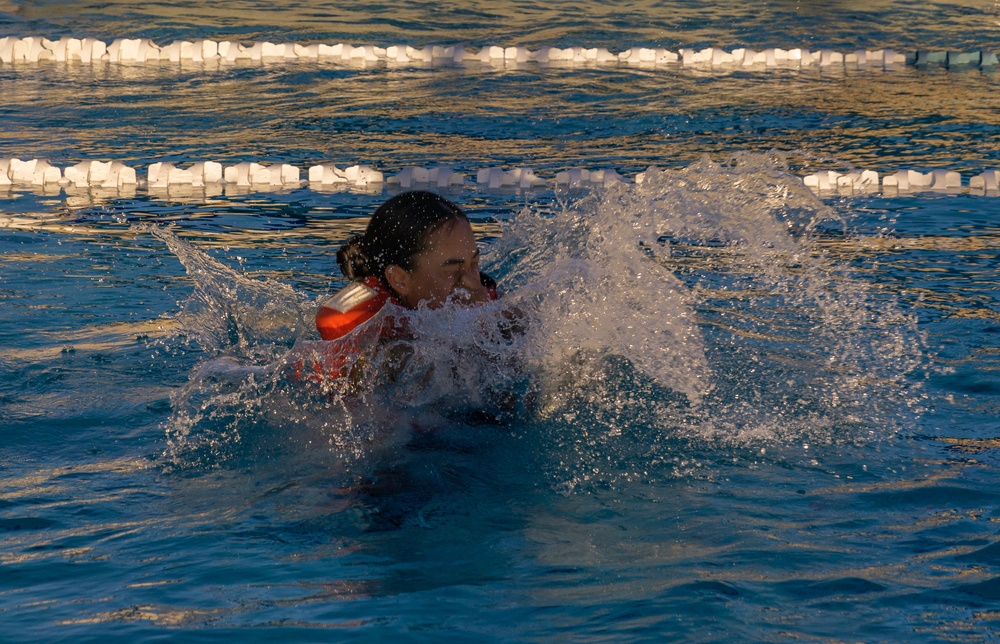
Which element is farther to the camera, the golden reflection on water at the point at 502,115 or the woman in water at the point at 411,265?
the golden reflection on water at the point at 502,115

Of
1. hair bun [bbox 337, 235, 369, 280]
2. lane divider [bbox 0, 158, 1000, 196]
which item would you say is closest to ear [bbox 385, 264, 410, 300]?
hair bun [bbox 337, 235, 369, 280]

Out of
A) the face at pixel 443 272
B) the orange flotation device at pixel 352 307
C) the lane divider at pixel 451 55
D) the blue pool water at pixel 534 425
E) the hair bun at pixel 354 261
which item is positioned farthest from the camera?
the lane divider at pixel 451 55

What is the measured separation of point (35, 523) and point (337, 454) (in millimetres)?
926

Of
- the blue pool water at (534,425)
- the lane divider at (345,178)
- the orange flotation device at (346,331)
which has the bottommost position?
the blue pool water at (534,425)

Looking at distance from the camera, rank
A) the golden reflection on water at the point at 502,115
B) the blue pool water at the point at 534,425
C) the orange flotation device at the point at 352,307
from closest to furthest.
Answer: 1. the blue pool water at the point at 534,425
2. the orange flotation device at the point at 352,307
3. the golden reflection on water at the point at 502,115

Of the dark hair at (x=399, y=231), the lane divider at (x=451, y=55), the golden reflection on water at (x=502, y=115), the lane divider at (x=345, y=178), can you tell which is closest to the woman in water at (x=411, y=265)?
the dark hair at (x=399, y=231)

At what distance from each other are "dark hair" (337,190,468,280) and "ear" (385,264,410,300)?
2 cm

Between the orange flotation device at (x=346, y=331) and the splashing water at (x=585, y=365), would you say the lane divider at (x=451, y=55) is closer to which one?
the splashing water at (x=585, y=365)

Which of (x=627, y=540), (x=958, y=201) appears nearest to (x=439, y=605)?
(x=627, y=540)

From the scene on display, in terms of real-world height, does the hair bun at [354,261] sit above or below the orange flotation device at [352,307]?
above

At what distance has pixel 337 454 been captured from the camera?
3816mm

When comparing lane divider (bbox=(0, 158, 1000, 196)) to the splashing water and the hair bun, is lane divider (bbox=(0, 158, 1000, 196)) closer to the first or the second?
the splashing water

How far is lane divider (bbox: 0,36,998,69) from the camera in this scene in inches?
495

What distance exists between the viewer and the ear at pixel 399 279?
398cm
